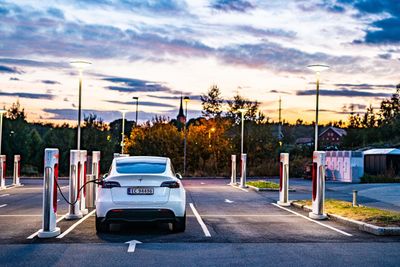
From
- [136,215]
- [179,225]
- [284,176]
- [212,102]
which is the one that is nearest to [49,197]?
[136,215]

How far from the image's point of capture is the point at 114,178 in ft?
42.7

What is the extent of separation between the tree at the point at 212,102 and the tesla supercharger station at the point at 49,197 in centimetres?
5853

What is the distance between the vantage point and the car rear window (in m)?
13.4

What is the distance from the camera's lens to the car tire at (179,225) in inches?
517

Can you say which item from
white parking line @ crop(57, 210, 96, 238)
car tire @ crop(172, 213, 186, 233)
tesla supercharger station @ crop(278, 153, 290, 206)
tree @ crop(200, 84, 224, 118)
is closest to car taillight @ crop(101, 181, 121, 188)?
white parking line @ crop(57, 210, 96, 238)

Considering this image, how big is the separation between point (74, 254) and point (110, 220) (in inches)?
92.3

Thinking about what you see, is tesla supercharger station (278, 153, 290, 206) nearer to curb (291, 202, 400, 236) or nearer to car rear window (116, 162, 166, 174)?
curb (291, 202, 400, 236)

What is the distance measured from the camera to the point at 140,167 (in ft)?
44.6

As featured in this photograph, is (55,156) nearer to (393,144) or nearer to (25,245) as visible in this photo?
(25,245)

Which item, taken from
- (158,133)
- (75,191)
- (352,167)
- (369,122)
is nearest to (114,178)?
(75,191)

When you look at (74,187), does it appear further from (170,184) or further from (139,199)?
(170,184)

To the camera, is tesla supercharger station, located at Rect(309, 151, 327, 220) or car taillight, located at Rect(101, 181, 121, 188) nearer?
car taillight, located at Rect(101, 181, 121, 188)

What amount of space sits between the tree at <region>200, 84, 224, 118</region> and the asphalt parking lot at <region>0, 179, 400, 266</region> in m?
53.8

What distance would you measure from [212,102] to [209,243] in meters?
60.2
